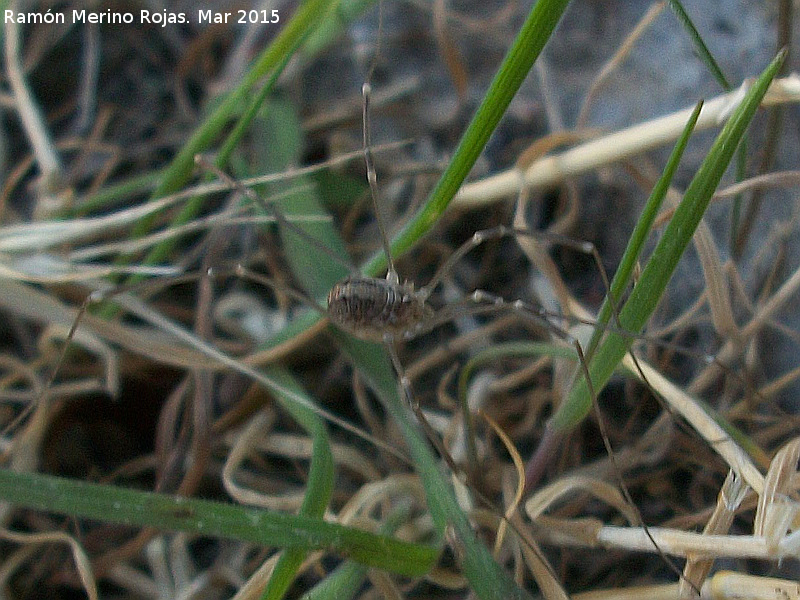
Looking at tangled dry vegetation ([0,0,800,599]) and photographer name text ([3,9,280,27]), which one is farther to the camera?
photographer name text ([3,9,280,27])

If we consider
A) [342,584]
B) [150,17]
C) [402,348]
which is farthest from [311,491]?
[150,17]

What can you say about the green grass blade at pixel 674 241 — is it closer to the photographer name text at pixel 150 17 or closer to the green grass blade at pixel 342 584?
the green grass blade at pixel 342 584

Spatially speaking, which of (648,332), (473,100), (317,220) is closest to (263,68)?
(317,220)

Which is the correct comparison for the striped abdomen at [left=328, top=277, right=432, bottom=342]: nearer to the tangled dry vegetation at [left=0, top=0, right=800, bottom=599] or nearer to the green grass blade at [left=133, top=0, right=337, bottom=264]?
the tangled dry vegetation at [left=0, top=0, right=800, bottom=599]

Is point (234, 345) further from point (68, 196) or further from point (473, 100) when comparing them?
point (473, 100)

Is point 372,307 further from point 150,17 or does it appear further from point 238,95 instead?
point 150,17

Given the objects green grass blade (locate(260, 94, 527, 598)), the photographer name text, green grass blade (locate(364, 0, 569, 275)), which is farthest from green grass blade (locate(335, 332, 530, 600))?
the photographer name text
